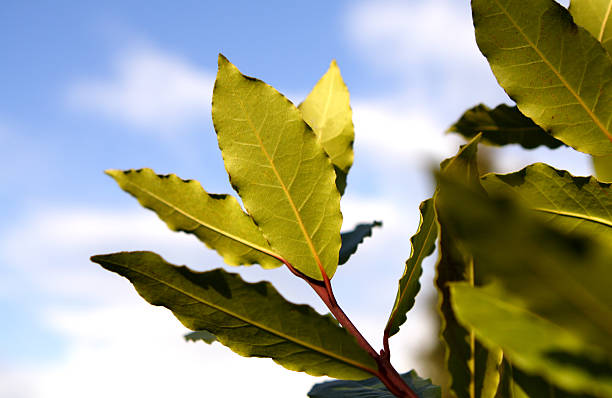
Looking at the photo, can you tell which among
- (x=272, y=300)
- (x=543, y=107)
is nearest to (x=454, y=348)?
(x=272, y=300)

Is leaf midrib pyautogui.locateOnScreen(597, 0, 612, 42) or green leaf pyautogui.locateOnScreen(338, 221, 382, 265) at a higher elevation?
leaf midrib pyautogui.locateOnScreen(597, 0, 612, 42)

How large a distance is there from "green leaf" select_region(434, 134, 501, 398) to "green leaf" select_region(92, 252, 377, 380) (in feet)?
0.41

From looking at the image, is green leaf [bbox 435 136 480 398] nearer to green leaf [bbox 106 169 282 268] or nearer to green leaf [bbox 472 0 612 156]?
green leaf [bbox 472 0 612 156]

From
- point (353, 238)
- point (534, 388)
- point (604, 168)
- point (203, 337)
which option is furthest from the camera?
point (353, 238)

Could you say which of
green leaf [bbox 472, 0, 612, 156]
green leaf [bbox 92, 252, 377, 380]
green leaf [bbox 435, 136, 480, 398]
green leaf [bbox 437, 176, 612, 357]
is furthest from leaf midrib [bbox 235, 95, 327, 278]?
green leaf [bbox 437, 176, 612, 357]

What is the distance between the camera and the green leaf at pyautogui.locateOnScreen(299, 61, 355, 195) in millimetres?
1039

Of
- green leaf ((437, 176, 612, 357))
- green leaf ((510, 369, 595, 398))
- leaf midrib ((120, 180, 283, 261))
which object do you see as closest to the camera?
green leaf ((437, 176, 612, 357))

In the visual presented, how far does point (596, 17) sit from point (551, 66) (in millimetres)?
220

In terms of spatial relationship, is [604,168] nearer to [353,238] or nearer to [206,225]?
[353,238]

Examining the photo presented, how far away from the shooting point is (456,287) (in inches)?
18.5

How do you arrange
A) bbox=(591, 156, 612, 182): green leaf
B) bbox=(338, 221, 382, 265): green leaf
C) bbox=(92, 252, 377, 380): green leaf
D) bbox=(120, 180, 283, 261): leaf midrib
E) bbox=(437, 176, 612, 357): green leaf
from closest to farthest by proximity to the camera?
1. bbox=(437, 176, 612, 357): green leaf
2. bbox=(92, 252, 377, 380): green leaf
3. bbox=(120, 180, 283, 261): leaf midrib
4. bbox=(591, 156, 612, 182): green leaf
5. bbox=(338, 221, 382, 265): green leaf

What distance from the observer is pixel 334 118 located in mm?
1059

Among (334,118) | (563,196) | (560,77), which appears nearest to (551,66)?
(560,77)

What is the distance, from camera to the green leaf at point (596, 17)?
918mm
